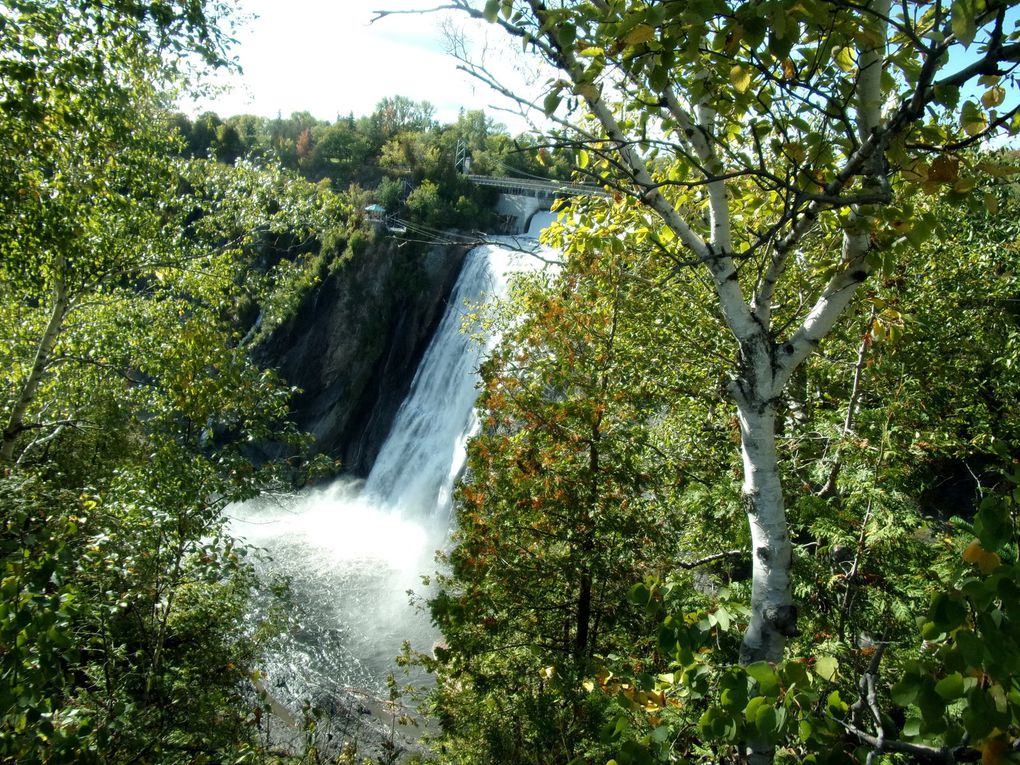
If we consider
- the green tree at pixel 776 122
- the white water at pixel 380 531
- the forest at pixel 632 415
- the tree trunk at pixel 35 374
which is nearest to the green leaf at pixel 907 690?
the forest at pixel 632 415

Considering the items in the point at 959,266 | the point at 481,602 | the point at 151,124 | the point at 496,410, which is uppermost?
the point at 959,266

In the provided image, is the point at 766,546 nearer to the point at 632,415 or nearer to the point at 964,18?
the point at 964,18

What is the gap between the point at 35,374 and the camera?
690cm

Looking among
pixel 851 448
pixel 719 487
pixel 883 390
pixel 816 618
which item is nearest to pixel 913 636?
pixel 816 618

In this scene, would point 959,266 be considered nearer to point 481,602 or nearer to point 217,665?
point 481,602

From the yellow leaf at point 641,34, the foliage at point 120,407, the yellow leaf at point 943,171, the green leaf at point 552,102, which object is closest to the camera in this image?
the yellow leaf at point 641,34

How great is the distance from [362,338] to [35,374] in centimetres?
1982

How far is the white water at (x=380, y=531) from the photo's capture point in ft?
41.2

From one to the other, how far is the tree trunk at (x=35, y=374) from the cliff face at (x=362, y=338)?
18093 mm

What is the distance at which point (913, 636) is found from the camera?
3660 mm

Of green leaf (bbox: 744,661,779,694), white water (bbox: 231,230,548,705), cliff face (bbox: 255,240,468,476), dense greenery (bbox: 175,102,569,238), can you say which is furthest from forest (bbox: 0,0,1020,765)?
dense greenery (bbox: 175,102,569,238)

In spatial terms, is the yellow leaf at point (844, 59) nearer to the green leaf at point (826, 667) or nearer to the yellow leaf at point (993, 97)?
the yellow leaf at point (993, 97)

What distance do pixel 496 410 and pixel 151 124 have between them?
6.18 meters

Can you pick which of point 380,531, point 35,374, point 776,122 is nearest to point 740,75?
point 776,122
